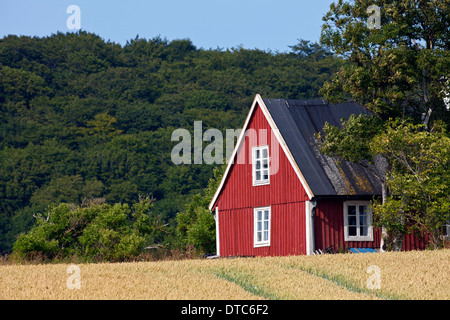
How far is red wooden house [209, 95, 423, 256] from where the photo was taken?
33.5 m

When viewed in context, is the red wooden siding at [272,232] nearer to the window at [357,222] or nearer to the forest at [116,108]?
the window at [357,222]

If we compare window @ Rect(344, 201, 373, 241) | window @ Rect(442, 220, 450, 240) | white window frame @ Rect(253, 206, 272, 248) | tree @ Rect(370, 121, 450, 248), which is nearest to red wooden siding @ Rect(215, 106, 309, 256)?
white window frame @ Rect(253, 206, 272, 248)

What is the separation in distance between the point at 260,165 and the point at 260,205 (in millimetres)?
1849

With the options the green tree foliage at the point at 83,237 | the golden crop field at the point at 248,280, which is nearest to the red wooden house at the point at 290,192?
the green tree foliage at the point at 83,237

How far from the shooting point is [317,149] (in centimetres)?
3547

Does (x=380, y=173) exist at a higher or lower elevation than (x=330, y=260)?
higher

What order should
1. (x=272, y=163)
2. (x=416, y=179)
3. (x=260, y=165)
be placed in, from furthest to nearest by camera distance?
(x=260, y=165)
(x=272, y=163)
(x=416, y=179)

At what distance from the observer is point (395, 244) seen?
110 ft

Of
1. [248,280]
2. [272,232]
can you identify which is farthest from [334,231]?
[248,280]

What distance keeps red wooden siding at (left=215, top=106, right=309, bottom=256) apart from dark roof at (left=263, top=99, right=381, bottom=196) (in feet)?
2.00

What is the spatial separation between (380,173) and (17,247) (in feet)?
55.2

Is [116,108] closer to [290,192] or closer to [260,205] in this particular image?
[260,205]

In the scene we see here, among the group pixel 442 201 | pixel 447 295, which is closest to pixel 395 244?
pixel 442 201
